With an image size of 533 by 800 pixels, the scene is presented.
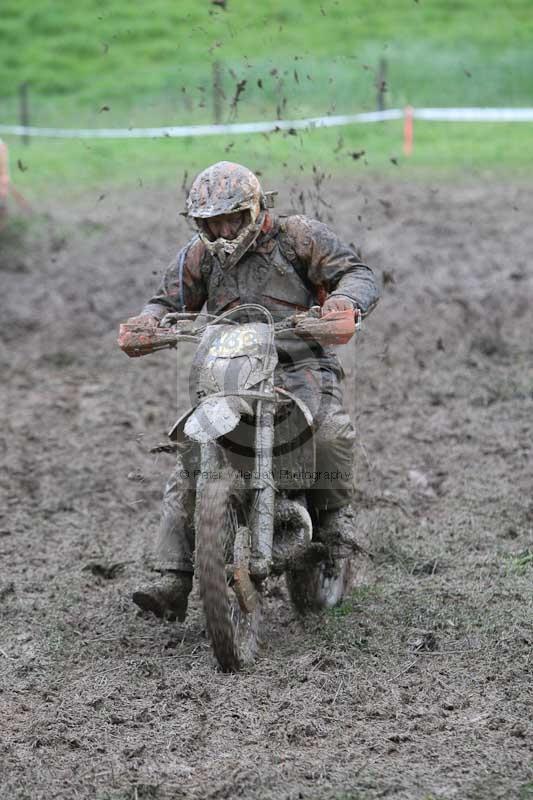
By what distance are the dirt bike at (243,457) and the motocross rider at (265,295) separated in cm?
15

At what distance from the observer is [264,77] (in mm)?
21906

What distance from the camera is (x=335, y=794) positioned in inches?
158

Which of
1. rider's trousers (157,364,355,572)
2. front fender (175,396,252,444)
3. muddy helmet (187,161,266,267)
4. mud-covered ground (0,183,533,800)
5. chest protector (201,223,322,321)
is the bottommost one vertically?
mud-covered ground (0,183,533,800)

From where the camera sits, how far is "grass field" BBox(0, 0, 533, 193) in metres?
19.2

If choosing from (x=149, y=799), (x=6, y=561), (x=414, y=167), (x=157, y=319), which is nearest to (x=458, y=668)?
(x=149, y=799)

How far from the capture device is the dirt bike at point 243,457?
5.00m

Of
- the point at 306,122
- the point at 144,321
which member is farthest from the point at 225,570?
the point at 306,122

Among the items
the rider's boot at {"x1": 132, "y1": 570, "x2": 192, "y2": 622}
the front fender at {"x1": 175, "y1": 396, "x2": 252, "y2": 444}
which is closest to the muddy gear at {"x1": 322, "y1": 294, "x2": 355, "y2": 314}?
the front fender at {"x1": 175, "y1": 396, "x2": 252, "y2": 444}

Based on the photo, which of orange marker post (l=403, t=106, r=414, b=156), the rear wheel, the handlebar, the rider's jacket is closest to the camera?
the rear wheel

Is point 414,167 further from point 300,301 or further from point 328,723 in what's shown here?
point 328,723

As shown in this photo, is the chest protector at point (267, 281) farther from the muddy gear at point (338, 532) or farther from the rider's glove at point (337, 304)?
the muddy gear at point (338, 532)

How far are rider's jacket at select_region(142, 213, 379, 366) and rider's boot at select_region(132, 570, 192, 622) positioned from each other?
4.31ft

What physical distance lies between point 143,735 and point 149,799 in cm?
55

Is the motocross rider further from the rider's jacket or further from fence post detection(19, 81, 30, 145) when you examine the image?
fence post detection(19, 81, 30, 145)
